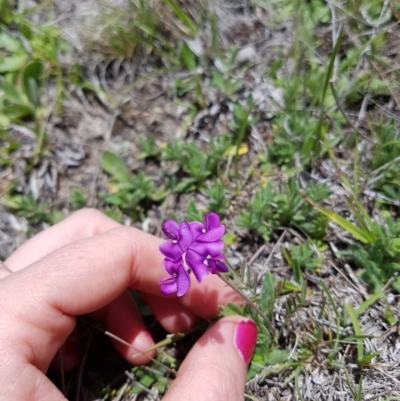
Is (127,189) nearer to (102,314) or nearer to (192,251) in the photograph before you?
(102,314)

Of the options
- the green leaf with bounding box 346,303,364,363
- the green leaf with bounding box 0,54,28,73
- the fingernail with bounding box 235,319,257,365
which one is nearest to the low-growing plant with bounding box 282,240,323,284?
the green leaf with bounding box 346,303,364,363

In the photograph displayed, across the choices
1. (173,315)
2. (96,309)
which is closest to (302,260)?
(173,315)

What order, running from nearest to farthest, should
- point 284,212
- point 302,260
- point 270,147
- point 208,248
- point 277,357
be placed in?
point 208,248, point 277,357, point 302,260, point 284,212, point 270,147

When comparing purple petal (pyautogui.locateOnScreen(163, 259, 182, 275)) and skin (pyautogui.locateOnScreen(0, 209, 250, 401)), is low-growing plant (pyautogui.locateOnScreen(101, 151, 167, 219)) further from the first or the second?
purple petal (pyautogui.locateOnScreen(163, 259, 182, 275))

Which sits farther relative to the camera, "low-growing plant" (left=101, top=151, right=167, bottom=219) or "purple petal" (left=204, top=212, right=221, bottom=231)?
"low-growing plant" (left=101, top=151, right=167, bottom=219)

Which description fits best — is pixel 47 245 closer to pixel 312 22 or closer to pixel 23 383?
pixel 23 383

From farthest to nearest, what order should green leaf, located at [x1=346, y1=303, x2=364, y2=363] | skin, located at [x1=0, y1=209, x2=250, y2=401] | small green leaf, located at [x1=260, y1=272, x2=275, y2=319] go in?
1. small green leaf, located at [x1=260, y1=272, x2=275, y2=319]
2. green leaf, located at [x1=346, y1=303, x2=364, y2=363]
3. skin, located at [x1=0, y1=209, x2=250, y2=401]
